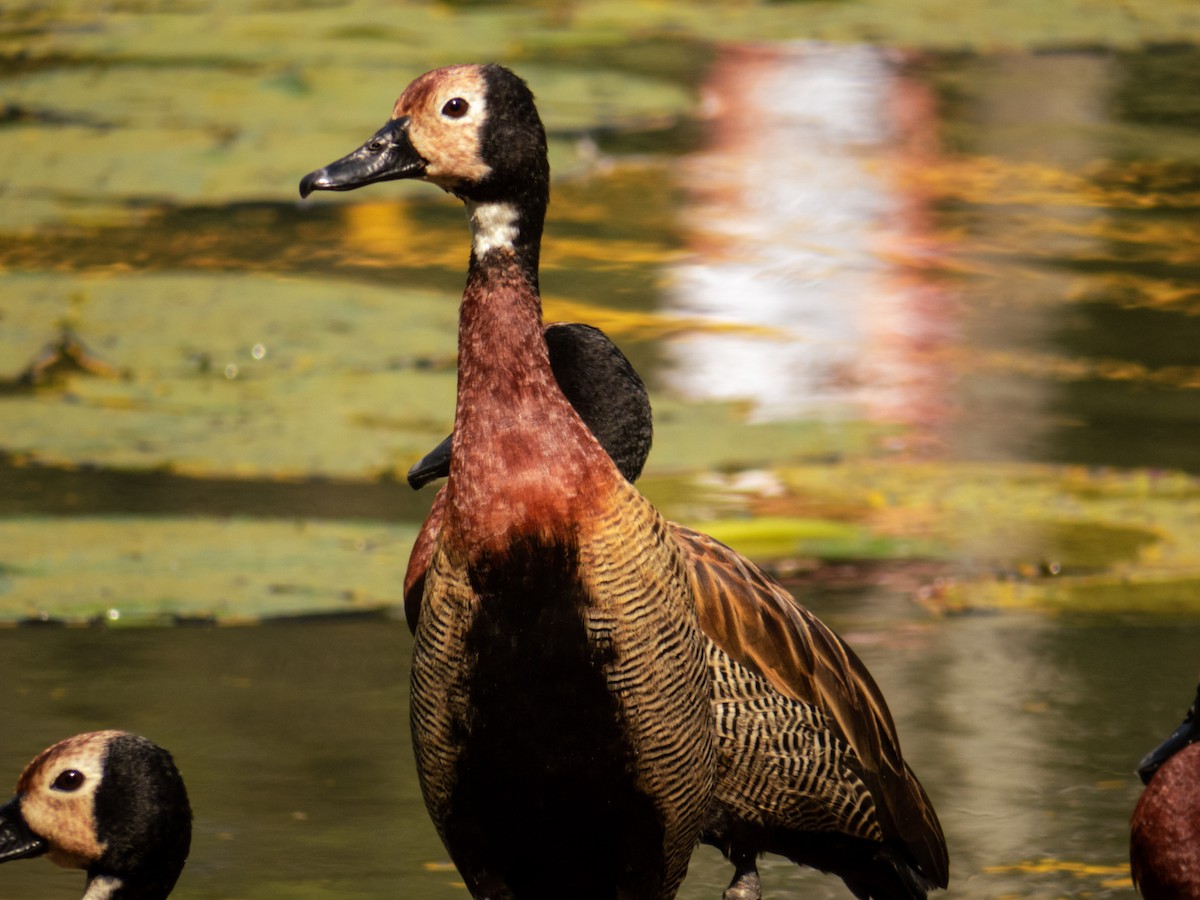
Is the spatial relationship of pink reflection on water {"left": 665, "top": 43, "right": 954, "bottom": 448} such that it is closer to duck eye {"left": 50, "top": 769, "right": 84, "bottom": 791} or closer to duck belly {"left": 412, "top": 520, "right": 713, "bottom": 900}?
duck belly {"left": 412, "top": 520, "right": 713, "bottom": 900}

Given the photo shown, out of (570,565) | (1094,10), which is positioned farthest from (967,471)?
(1094,10)

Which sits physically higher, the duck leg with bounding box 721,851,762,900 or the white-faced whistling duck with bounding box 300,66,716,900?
the white-faced whistling duck with bounding box 300,66,716,900

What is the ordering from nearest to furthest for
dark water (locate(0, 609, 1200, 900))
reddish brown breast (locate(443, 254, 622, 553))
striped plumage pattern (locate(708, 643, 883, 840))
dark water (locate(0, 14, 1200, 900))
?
Result: reddish brown breast (locate(443, 254, 622, 553)) → striped plumage pattern (locate(708, 643, 883, 840)) → dark water (locate(0, 609, 1200, 900)) → dark water (locate(0, 14, 1200, 900))

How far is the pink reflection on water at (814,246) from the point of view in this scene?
8664mm

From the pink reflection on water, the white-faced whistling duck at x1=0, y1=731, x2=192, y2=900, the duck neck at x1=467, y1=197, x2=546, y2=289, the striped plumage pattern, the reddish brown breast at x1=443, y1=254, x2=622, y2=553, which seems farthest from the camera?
the pink reflection on water

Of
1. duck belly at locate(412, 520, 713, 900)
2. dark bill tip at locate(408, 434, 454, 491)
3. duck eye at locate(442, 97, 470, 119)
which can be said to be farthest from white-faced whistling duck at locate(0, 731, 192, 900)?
duck eye at locate(442, 97, 470, 119)

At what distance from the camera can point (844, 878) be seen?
5070 millimetres

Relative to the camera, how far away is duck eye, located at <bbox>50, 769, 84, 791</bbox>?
174 inches

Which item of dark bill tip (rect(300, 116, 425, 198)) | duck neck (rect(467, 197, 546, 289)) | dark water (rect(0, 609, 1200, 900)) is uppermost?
dark bill tip (rect(300, 116, 425, 198))

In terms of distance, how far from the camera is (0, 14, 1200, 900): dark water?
5.65m

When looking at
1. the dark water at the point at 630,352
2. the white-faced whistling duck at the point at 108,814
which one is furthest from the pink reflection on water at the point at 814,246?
the white-faced whistling duck at the point at 108,814

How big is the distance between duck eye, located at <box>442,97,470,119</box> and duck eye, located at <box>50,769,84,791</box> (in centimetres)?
140

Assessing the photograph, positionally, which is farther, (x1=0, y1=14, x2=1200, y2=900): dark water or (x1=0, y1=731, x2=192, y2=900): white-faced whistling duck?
(x1=0, y1=14, x2=1200, y2=900): dark water

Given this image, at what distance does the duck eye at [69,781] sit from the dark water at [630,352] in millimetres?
609
